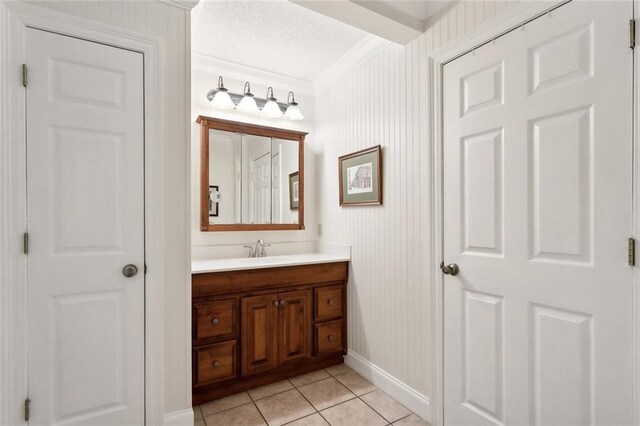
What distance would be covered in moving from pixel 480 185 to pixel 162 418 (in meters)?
2.06

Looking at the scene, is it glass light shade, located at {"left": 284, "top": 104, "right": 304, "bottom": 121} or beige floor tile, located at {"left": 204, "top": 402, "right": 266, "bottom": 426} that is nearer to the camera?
beige floor tile, located at {"left": 204, "top": 402, "right": 266, "bottom": 426}

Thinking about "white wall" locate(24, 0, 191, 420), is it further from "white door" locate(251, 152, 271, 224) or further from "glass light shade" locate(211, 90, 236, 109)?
"white door" locate(251, 152, 271, 224)

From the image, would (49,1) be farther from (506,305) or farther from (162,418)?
(506,305)

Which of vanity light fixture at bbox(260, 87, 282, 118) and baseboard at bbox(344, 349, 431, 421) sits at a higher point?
vanity light fixture at bbox(260, 87, 282, 118)

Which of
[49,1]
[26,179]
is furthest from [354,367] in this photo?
[49,1]

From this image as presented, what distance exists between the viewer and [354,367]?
2.59 m

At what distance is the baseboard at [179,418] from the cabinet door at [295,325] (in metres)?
0.76

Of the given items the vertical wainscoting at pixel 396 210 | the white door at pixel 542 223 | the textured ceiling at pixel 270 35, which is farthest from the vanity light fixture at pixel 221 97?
the white door at pixel 542 223

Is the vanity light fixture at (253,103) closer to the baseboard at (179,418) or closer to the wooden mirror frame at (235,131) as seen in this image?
the wooden mirror frame at (235,131)

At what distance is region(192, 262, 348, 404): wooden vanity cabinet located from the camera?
214 cm

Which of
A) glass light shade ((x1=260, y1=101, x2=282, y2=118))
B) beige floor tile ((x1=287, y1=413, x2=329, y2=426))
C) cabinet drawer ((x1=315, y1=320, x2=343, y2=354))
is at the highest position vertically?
glass light shade ((x1=260, y1=101, x2=282, y2=118))

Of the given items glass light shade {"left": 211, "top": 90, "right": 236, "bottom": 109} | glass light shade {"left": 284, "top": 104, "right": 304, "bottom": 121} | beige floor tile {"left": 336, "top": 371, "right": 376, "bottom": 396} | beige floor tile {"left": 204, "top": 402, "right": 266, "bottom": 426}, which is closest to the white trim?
beige floor tile {"left": 336, "top": 371, "right": 376, "bottom": 396}

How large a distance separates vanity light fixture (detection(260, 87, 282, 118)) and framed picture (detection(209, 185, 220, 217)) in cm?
79

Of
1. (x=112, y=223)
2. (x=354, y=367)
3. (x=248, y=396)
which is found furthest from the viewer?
(x=354, y=367)
